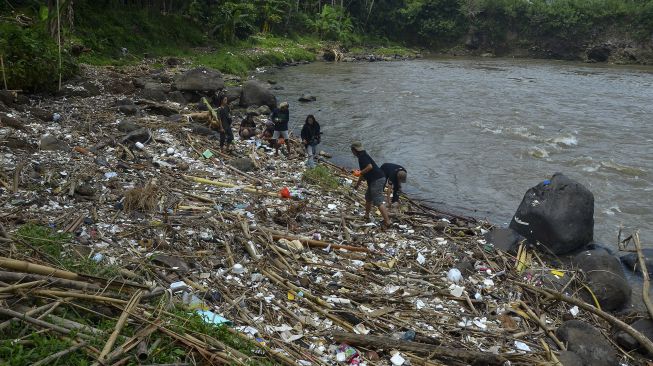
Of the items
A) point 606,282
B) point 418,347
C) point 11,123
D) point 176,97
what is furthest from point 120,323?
point 176,97

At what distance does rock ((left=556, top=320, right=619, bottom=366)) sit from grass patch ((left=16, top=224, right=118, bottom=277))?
5.60m

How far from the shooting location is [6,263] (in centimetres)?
448

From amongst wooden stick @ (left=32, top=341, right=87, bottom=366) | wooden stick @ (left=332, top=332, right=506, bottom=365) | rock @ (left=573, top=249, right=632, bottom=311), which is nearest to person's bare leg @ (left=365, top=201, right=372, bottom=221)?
rock @ (left=573, top=249, right=632, bottom=311)

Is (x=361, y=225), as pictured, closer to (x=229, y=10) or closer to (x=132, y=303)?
(x=132, y=303)

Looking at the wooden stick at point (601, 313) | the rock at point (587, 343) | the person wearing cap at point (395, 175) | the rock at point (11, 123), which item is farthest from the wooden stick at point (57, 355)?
the rock at point (11, 123)

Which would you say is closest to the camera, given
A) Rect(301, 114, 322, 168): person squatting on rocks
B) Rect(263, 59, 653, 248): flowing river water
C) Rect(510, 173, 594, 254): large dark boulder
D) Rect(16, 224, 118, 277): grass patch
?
Rect(16, 224, 118, 277): grass patch

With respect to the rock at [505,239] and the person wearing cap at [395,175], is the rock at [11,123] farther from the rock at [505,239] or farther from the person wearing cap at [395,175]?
the rock at [505,239]

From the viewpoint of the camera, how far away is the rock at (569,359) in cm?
593

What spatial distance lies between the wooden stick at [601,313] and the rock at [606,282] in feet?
2.76

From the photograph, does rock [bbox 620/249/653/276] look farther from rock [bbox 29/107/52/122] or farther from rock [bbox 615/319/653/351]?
rock [bbox 29/107/52/122]

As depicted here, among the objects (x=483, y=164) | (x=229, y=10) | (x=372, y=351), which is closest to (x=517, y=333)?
(x=372, y=351)

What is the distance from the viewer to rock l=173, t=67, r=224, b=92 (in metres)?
19.3

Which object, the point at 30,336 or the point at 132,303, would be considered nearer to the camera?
the point at 30,336

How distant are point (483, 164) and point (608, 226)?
176 inches
